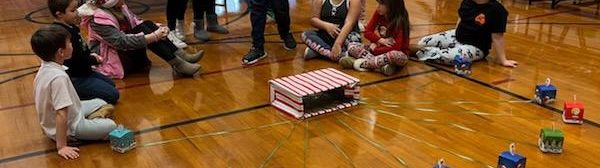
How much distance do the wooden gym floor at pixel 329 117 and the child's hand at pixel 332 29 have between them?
0.18 m

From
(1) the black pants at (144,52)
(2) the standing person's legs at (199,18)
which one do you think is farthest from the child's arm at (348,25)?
(2) the standing person's legs at (199,18)

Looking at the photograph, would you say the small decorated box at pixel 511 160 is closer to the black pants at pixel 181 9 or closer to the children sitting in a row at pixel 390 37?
the children sitting in a row at pixel 390 37

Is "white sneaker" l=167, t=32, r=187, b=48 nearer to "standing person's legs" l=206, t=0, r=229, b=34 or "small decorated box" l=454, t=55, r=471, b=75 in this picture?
"standing person's legs" l=206, t=0, r=229, b=34

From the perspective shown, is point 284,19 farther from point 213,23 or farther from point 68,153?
point 68,153

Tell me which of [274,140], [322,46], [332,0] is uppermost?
[332,0]

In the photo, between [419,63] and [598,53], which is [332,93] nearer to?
[419,63]

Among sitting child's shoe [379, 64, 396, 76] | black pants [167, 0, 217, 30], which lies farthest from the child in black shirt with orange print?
black pants [167, 0, 217, 30]

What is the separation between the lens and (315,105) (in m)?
2.72

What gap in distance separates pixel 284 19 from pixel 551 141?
1.93 metres

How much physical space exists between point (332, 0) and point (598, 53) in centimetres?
171

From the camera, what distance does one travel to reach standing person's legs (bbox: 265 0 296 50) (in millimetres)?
3689

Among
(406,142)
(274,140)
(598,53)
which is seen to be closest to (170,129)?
(274,140)

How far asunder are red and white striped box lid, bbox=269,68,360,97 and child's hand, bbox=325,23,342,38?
2.26 feet

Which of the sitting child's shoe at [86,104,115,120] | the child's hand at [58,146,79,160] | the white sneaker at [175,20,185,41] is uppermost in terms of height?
the white sneaker at [175,20,185,41]
